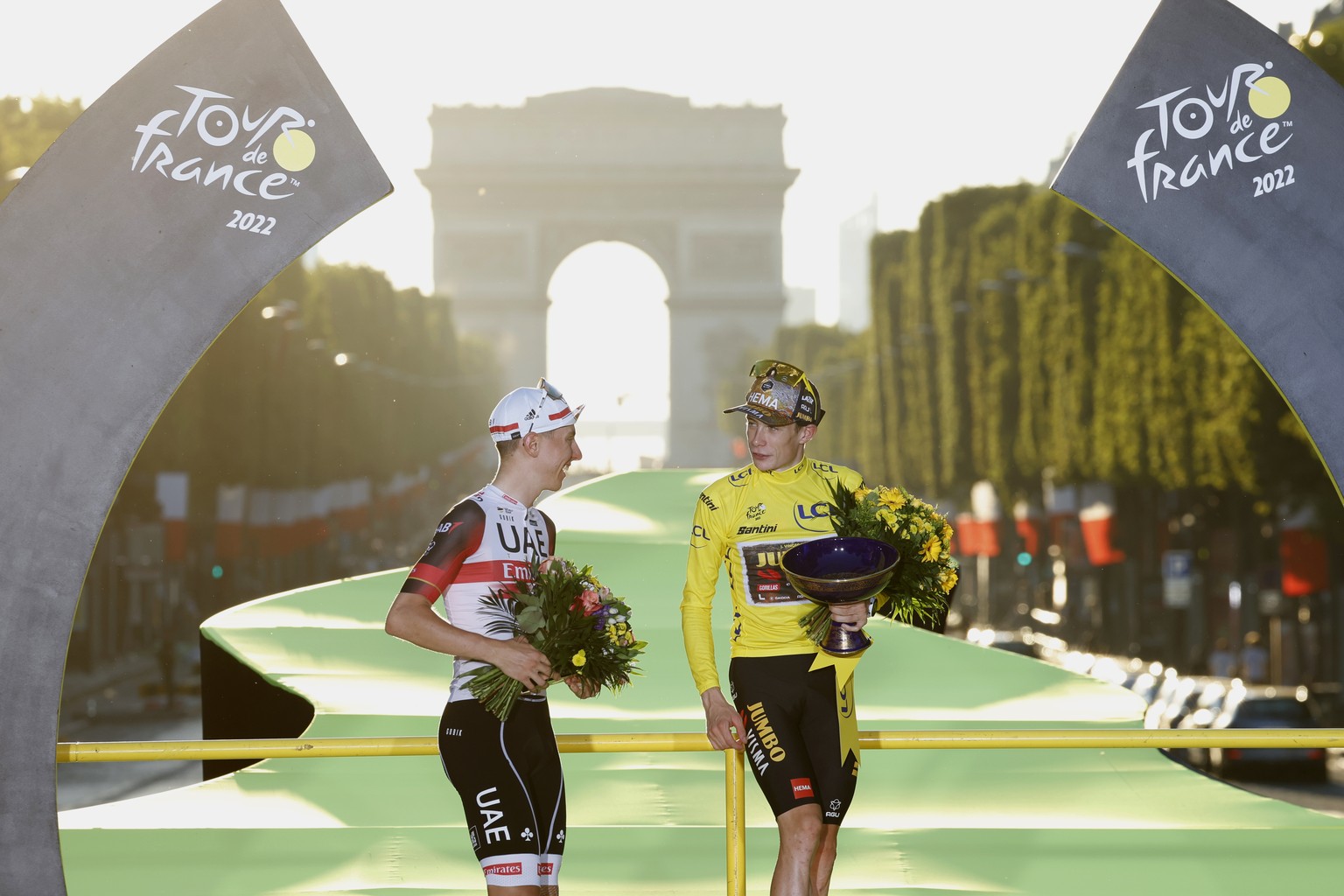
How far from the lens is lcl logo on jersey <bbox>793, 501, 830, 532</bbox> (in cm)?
598

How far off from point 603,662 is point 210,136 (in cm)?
240

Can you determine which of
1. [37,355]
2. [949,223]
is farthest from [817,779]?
[949,223]

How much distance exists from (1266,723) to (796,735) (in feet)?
52.6

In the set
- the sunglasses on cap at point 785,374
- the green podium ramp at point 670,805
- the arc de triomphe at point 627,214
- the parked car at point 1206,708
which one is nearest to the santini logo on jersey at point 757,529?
the sunglasses on cap at point 785,374

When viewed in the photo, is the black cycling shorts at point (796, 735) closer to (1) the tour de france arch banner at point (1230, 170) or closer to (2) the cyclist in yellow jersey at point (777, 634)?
(2) the cyclist in yellow jersey at point (777, 634)

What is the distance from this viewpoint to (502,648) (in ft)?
16.5

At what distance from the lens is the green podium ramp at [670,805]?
7562mm

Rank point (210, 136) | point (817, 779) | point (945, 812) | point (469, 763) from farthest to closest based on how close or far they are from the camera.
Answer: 1. point (945, 812)
2. point (210, 136)
3. point (817, 779)
4. point (469, 763)

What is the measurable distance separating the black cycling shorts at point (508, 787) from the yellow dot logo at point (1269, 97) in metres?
3.41

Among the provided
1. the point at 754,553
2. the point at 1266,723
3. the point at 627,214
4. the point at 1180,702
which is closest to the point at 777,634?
the point at 754,553

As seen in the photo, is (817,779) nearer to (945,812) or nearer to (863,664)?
(945,812)

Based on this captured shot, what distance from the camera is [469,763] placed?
507 centimetres

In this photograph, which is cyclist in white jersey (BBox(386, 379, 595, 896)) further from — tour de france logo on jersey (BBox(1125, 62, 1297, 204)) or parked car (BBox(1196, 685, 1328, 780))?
parked car (BBox(1196, 685, 1328, 780))

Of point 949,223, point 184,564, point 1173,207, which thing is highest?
point 949,223
